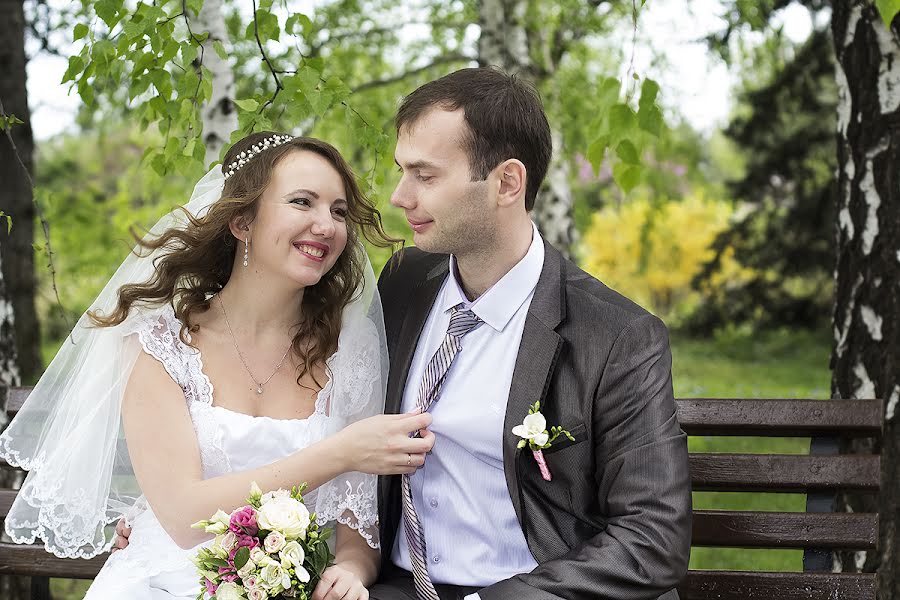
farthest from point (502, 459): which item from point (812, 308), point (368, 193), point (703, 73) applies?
point (812, 308)

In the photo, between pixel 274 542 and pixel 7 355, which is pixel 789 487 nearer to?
pixel 274 542

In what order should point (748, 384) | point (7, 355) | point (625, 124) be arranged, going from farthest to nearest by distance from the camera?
point (748, 384), point (7, 355), point (625, 124)

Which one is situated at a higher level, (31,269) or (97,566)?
(31,269)

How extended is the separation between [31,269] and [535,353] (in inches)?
131

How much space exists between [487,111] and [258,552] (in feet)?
4.52

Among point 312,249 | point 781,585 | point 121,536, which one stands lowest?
point 781,585

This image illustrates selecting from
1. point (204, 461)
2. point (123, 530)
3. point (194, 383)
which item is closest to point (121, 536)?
point (123, 530)

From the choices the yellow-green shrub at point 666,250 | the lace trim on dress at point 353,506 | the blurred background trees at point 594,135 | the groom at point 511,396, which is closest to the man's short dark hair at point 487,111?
the groom at point 511,396

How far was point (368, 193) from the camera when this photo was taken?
3.41 m

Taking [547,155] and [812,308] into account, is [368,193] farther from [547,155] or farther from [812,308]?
[812,308]

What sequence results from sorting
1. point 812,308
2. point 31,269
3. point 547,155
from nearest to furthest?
point 547,155, point 31,269, point 812,308

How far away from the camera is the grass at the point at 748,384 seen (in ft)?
19.2

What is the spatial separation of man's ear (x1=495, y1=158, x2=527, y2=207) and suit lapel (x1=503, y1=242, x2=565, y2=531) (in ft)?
1.04

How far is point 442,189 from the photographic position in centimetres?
280
